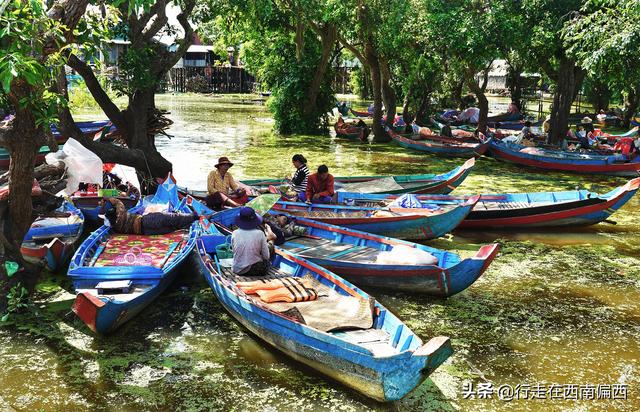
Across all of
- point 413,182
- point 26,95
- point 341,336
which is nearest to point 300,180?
point 413,182

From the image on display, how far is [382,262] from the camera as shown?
7320mm

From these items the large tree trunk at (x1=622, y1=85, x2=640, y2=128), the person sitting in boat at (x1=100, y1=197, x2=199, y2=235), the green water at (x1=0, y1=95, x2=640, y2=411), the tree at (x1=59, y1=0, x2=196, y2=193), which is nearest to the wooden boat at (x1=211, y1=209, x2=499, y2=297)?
the green water at (x1=0, y1=95, x2=640, y2=411)

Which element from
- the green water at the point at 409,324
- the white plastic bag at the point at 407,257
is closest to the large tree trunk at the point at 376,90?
the green water at the point at 409,324

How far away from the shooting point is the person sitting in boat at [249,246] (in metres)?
6.71

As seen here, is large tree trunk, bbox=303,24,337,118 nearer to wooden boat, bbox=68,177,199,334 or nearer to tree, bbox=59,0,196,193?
tree, bbox=59,0,196,193

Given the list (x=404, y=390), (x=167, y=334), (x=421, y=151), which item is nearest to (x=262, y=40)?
(x=421, y=151)

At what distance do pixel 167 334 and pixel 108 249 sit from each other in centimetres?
188

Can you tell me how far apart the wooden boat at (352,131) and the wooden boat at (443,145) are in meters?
1.15

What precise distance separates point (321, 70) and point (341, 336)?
17.2 meters

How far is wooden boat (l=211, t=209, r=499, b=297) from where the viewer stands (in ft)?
22.6

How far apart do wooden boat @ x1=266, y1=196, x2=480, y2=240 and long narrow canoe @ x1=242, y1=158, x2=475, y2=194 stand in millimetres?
1850

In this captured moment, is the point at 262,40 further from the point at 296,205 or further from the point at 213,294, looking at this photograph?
the point at 213,294

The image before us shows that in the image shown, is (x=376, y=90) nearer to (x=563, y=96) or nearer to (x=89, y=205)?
(x=563, y=96)

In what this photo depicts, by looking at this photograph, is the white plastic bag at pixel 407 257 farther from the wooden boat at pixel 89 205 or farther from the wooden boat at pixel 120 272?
the wooden boat at pixel 89 205
